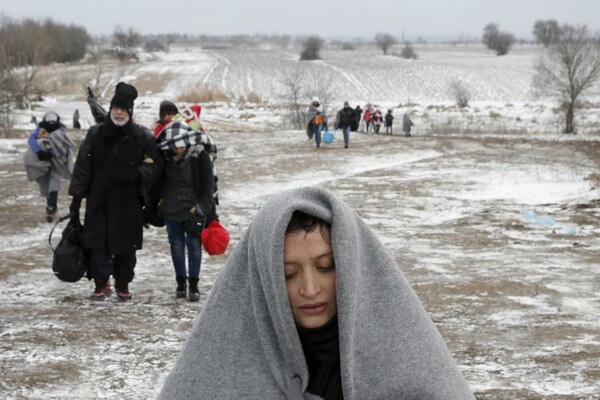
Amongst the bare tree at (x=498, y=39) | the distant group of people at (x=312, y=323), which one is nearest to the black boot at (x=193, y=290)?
the distant group of people at (x=312, y=323)

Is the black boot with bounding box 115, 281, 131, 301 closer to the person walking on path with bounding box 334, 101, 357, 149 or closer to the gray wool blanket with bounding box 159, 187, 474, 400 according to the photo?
the gray wool blanket with bounding box 159, 187, 474, 400

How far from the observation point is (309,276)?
1749mm

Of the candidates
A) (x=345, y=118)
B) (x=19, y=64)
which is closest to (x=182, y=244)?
(x=345, y=118)

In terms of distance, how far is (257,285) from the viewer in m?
1.74

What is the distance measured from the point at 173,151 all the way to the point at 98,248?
1025 millimetres

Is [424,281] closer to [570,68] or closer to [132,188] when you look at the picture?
[132,188]

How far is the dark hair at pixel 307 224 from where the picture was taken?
1761mm

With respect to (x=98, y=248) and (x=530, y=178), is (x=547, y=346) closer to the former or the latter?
(x=98, y=248)

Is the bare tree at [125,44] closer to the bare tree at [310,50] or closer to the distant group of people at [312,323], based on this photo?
the bare tree at [310,50]

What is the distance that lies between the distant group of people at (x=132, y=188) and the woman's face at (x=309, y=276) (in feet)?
15.4

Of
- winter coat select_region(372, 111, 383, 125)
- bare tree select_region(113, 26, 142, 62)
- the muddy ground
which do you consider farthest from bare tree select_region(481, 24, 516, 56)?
the muddy ground

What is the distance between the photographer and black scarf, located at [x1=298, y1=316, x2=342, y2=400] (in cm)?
178

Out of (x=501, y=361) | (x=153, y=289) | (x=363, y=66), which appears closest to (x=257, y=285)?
(x=501, y=361)

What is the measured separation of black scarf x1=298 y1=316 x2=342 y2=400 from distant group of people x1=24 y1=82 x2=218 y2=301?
4.70m
